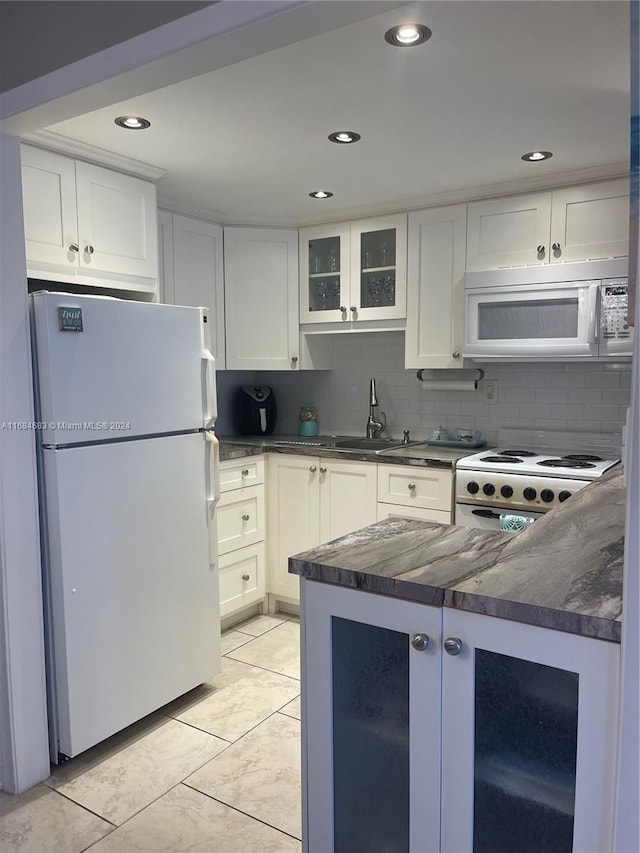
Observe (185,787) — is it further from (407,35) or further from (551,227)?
(551,227)

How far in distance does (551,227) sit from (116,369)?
2130 millimetres

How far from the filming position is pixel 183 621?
264cm

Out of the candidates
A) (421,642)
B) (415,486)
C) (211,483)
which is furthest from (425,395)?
(421,642)

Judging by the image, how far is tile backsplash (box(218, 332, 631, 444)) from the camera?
10.8 ft

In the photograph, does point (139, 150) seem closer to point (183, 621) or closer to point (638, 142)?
point (183, 621)

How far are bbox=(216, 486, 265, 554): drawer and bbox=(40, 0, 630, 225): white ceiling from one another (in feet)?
5.22

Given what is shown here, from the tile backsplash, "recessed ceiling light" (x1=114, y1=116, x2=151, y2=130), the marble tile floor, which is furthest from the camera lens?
the tile backsplash

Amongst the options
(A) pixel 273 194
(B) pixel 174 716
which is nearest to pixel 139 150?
(A) pixel 273 194

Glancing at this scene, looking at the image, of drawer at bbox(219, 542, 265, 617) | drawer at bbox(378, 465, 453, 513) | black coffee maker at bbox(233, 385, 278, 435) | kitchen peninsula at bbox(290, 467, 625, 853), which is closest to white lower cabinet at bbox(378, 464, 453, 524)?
drawer at bbox(378, 465, 453, 513)

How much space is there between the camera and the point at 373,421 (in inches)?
155

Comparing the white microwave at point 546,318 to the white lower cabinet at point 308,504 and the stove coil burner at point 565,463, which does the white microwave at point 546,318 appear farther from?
the white lower cabinet at point 308,504

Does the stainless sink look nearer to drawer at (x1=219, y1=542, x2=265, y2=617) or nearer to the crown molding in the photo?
drawer at (x1=219, y1=542, x2=265, y2=617)

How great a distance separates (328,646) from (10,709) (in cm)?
136

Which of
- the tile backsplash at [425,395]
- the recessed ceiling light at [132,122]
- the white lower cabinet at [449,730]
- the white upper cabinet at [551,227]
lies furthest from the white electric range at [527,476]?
the recessed ceiling light at [132,122]
